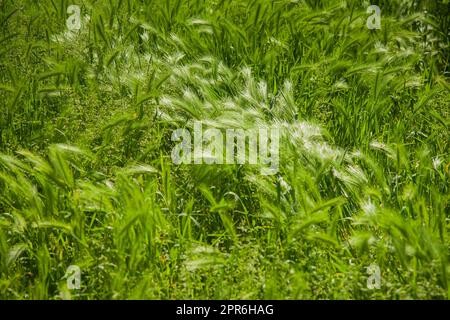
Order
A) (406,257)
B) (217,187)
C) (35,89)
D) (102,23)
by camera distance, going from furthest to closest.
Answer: (102,23)
(35,89)
(217,187)
(406,257)

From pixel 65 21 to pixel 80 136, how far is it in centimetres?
128

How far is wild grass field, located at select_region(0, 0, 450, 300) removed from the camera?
6.81 feet

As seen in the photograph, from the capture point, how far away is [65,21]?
12.4 feet

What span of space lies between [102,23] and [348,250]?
194 centimetres

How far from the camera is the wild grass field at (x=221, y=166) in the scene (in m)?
2.08

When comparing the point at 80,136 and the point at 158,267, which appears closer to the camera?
the point at 158,267

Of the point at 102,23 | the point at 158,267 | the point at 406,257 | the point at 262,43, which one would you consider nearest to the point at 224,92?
the point at 262,43

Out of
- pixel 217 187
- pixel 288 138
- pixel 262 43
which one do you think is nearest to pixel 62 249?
pixel 217 187

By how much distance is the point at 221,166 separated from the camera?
2.41 meters

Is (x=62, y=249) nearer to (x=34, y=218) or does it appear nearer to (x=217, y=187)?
(x=34, y=218)

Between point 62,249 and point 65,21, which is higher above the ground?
point 65,21

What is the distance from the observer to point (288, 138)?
2.52m

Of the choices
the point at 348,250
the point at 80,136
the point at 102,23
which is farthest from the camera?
the point at 102,23
